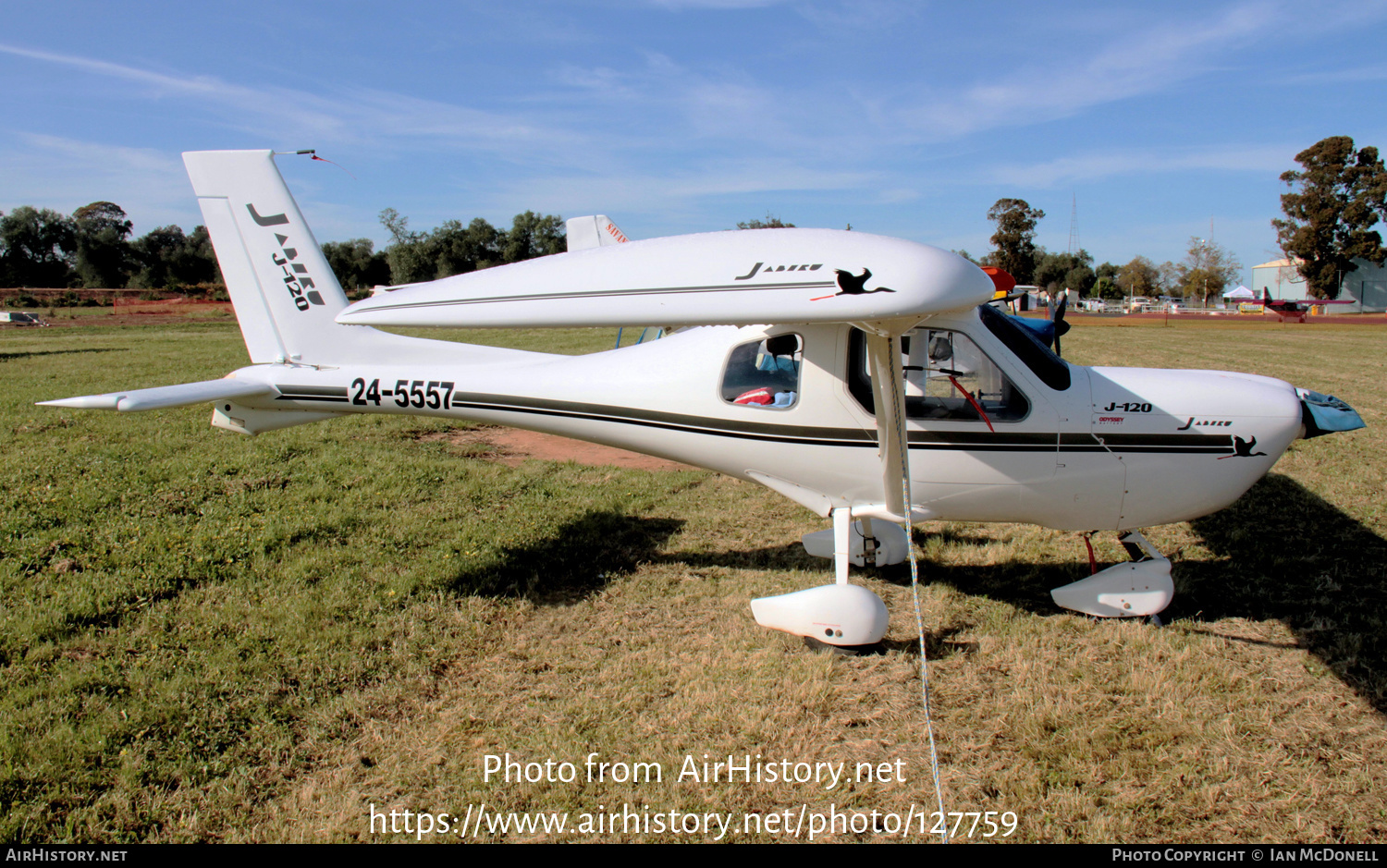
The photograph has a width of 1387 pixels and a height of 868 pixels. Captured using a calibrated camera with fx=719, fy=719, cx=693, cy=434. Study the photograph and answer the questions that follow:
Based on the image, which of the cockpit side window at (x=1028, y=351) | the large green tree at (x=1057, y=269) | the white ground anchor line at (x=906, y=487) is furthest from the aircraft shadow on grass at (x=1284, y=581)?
the large green tree at (x=1057, y=269)

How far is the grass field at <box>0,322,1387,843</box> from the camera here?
3.19 m

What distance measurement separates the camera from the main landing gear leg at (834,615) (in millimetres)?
4273

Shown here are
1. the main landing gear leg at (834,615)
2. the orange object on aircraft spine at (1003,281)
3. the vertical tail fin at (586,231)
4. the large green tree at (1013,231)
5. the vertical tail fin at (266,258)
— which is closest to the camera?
the main landing gear leg at (834,615)

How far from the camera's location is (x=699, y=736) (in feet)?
11.9

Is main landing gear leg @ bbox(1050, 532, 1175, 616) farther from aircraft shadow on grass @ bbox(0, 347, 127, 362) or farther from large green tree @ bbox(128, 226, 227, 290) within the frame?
large green tree @ bbox(128, 226, 227, 290)

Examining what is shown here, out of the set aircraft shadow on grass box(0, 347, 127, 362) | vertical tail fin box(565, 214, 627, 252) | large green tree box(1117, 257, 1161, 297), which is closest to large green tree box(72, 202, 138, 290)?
aircraft shadow on grass box(0, 347, 127, 362)

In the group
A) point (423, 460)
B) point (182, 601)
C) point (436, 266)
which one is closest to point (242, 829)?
point (182, 601)

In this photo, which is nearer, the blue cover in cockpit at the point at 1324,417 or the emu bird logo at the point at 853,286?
the emu bird logo at the point at 853,286

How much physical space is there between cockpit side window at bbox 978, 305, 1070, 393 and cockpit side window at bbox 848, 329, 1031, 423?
0.17 metres

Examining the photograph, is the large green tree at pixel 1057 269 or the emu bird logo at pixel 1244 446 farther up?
the large green tree at pixel 1057 269

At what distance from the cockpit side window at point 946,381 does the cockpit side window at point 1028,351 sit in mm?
165

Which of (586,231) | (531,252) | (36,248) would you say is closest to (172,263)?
(36,248)

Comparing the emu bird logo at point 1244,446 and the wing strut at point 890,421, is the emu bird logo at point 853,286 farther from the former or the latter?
the emu bird logo at point 1244,446

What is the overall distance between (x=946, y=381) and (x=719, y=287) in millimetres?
2147
